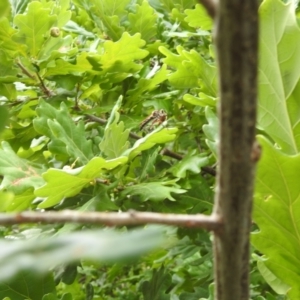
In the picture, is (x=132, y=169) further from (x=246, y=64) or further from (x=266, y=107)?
(x=246, y=64)

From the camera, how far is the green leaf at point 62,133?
87 cm

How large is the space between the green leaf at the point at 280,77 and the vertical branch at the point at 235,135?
32 cm

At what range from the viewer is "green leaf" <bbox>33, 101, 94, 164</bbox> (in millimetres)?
873

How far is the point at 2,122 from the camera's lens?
9.8 inches

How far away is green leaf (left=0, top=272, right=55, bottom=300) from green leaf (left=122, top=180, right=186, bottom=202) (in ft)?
0.65

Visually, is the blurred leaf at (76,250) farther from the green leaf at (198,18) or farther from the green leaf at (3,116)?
the green leaf at (198,18)

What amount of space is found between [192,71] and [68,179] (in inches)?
12.6

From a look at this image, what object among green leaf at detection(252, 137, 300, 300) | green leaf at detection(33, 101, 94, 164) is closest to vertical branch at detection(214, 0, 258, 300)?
green leaf at detection(252, 137, 300, 300)

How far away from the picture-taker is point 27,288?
820 millimetres

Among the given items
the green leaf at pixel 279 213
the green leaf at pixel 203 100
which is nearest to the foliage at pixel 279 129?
the green leaf at pixel 279 213

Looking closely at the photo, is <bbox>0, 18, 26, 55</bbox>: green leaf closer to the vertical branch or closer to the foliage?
the foliage

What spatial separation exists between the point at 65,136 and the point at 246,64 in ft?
2.20

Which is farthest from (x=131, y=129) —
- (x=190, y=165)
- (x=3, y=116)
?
(x=3, y=116)

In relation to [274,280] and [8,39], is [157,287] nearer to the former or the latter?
[274,280]
